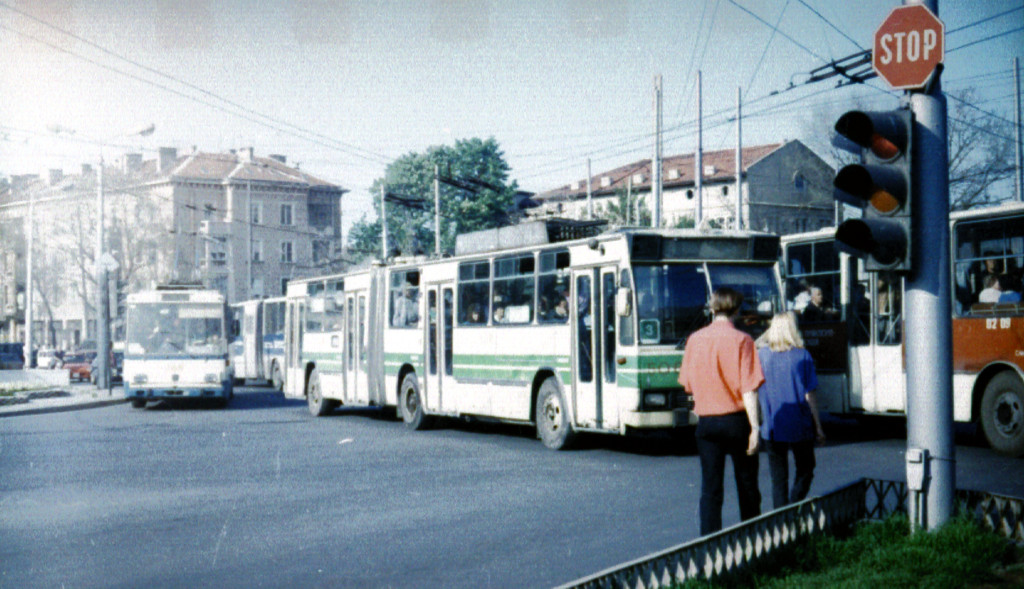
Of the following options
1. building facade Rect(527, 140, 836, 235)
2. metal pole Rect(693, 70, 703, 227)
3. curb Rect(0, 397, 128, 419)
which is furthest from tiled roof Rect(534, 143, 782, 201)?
curb Rect(0, 397, 128, 419)

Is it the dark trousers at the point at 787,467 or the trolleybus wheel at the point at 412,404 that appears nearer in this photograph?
the dark trousers at the point at 787,467

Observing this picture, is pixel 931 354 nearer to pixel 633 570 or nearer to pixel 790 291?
pixel 633 570

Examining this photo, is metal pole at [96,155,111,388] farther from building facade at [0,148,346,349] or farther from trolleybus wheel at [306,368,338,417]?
building facade at [0,148,346,349]

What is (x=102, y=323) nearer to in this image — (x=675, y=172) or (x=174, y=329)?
(x=174, y=329)

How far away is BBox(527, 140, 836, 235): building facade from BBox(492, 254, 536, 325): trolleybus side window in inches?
1871

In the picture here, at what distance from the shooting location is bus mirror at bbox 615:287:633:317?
14.8 meters

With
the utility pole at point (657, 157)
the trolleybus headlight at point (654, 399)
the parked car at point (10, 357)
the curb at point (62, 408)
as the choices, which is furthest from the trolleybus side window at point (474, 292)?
the parked car at point (10, 357)

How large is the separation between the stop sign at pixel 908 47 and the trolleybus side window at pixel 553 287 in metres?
9.12

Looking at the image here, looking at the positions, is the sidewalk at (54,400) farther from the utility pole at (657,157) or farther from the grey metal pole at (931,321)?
the grey metal pole at (931,321)

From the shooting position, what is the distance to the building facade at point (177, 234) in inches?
2532

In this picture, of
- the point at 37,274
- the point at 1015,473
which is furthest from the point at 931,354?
the point at 37,274

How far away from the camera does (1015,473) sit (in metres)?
12.5

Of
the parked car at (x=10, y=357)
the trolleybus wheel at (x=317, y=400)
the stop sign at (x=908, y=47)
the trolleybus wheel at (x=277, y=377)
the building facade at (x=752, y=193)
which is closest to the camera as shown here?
the stop sign at (x=908, y=47)

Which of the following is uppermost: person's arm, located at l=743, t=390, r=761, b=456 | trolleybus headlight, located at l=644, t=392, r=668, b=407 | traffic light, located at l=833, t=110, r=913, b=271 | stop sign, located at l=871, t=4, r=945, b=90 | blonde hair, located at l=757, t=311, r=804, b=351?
stop sign, located at l=871, t=4, r=945, b=90
